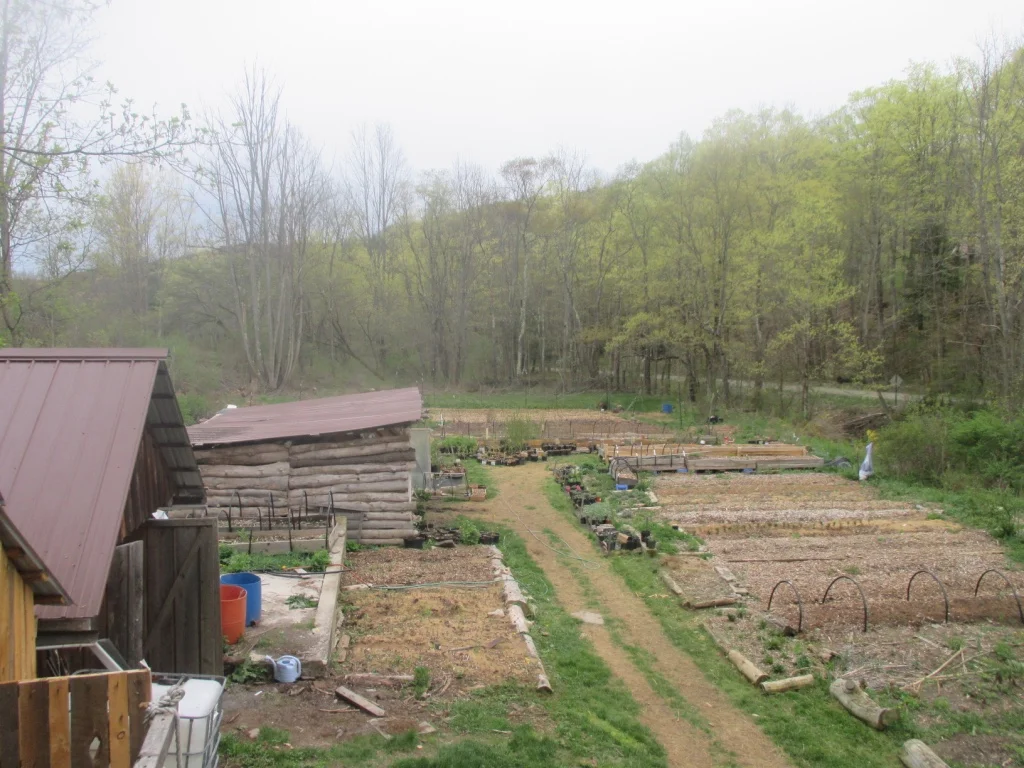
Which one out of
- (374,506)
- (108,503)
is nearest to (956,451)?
(374,506)

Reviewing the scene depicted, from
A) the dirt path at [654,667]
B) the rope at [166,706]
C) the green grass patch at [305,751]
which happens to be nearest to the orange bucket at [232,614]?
the green grass patch at [305,751]

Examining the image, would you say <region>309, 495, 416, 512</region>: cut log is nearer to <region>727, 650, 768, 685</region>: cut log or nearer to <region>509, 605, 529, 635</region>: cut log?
<region>509, 605, 529, 635</region>: cut log

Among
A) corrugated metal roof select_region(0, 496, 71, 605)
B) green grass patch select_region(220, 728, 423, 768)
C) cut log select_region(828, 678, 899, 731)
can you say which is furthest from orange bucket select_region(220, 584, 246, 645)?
cut log select_region(828, 678, 899, 731)

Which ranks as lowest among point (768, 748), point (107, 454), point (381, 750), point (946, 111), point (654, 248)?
point (768, 748)

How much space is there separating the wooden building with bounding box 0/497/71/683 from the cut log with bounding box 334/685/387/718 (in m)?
3.17

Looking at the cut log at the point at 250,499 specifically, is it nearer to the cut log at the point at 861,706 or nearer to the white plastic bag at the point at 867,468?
the cut log at the point at 861,706

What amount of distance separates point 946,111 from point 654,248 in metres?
14.3

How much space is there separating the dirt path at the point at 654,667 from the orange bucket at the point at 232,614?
430 cm

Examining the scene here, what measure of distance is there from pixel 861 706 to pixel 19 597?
751 centimetres

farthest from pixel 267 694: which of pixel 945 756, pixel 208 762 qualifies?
pixel 945 756

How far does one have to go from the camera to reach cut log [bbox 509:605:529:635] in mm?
8930

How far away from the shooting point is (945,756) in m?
6.62

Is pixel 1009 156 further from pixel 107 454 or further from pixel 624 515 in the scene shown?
pixel 107 454

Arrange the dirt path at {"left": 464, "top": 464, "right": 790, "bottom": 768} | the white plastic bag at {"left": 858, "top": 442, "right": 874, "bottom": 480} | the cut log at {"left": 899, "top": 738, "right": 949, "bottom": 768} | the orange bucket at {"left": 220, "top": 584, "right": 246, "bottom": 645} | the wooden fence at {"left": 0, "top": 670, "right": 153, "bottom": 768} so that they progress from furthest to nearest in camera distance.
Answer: the white plastic bag at {"left": 858, "top": 442, "right": 874, "bottom": 480} → the orange bucket at {"left": 220, "top": 584, "right": 246, "bottom": 645} → the dirt path at {"left": 464, "top": 464, "right": 790, "bottom": 768} → the cut log at {"left": 899, "top": 738, "right": 949, "bottom": 768} → the wooden fence at {"left": 0, "top": 670, "right": 153, "bottom": 768}
